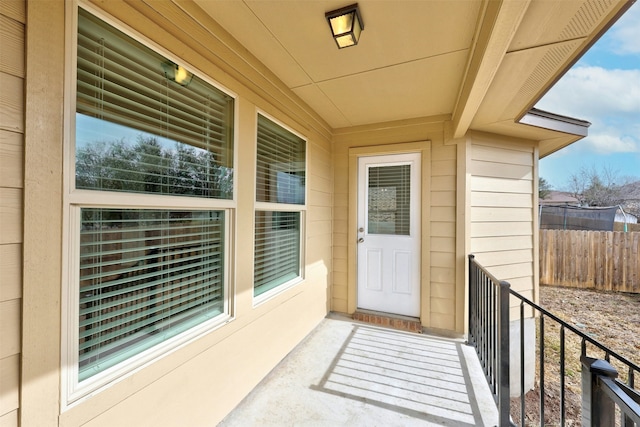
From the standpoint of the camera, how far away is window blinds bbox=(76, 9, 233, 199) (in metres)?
1.06

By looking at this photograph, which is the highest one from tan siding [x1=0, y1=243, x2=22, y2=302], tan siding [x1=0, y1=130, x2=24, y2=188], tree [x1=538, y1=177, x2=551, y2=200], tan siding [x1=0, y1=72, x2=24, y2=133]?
tree [x1=538, y1=177, x2=551, y2=200]

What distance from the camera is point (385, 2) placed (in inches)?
55.2

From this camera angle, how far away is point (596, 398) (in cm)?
86

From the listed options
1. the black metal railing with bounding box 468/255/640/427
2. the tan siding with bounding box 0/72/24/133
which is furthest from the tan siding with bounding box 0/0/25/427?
the black metal railing with bounding box 468/255/640/427

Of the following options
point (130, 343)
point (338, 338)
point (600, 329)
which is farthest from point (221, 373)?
point (600, 329)

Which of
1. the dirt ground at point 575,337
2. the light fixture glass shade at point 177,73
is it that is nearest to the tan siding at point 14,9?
the light fixture glass shade at point 177,73

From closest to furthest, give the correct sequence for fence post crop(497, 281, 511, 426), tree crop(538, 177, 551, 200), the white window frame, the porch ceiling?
the white window frame < the porch ceiling < fence post crop(497, 281, 511, 426) < tree crop(538, 177, 551, 200)

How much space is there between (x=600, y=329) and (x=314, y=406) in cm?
477

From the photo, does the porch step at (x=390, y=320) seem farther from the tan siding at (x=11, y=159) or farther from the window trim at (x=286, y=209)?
the tan siding at (x=11, y=159)

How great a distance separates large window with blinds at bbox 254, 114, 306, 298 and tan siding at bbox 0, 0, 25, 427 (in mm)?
1288

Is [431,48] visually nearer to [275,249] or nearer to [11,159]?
[275,249]

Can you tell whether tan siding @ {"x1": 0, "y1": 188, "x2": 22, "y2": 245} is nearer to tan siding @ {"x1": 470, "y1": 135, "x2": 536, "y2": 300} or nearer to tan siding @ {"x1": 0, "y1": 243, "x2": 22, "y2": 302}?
tan siding @ {"x1": 0, "y1": 243, "x2": 22, "y2": 302}

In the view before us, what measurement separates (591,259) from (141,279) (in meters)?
7.99

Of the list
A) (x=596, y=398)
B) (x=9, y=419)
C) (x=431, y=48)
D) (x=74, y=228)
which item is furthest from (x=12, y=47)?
(x=596, y=398)
